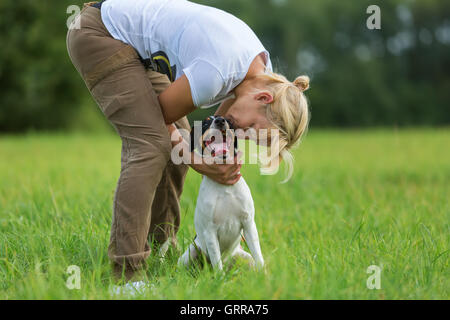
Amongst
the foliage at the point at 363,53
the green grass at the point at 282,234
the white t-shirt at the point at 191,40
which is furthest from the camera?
the foliage at the point at 363,53

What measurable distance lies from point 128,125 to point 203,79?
493 mm

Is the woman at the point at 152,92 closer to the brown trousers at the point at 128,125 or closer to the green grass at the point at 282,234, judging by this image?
the brown trousers at the point at 128,125

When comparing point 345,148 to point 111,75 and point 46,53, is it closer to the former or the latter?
point 111,75

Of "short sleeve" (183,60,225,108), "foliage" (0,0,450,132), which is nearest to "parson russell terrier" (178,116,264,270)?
"short sleeve" (183,60,225,108)

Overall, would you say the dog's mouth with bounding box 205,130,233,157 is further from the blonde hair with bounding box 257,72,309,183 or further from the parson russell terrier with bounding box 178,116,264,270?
the blonde hair with bounding box 257,72,309,183

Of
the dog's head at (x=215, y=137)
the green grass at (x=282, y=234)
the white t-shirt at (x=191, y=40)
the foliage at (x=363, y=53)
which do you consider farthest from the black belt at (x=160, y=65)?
the foliage at (x=363, y=53)

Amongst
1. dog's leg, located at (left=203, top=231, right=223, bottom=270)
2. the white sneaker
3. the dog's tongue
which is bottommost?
the white sneaker

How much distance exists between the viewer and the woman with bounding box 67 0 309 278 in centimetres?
255

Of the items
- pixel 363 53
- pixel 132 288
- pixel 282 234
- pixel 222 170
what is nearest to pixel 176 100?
pixel 222 170

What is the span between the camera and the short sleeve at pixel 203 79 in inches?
96.0

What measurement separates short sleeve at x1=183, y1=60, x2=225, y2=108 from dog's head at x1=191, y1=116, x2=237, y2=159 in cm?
14

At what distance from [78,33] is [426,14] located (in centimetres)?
2645

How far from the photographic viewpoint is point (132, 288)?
2469 millimetres
